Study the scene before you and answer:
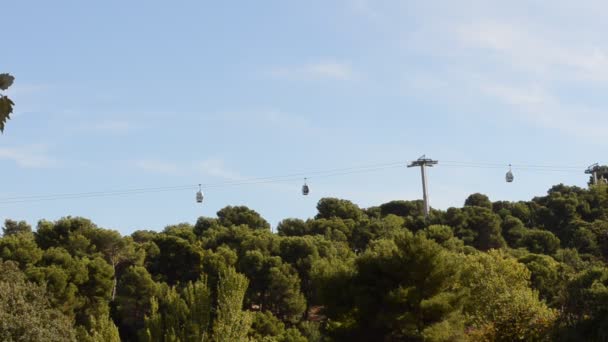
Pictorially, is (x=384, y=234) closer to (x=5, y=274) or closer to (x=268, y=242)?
(x=268, y=242)

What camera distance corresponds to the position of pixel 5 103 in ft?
11.5

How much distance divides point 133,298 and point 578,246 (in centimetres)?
2975

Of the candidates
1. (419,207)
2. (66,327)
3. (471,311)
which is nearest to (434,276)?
(471,311)

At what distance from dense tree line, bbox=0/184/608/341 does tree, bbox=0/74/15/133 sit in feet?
60.8

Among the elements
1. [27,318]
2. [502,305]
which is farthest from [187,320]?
[502,305]

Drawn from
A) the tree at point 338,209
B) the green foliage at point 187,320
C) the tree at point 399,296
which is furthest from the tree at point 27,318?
the tree at point 338,209

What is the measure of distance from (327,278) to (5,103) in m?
25.9

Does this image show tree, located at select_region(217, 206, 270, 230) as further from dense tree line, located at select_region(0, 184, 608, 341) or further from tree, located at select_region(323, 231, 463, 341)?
tree, located at select_region(323, 231, 463, 341)

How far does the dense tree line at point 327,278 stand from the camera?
87.1ft

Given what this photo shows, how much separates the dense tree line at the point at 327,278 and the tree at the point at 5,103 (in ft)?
60.8

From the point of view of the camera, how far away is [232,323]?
94.0 feet

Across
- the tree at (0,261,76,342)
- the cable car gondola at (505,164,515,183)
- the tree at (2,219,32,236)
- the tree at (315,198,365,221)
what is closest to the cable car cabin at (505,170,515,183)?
the cable car gondola at (505,164,515,183)

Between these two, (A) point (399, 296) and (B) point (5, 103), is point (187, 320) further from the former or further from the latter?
(B) point (5, 103)

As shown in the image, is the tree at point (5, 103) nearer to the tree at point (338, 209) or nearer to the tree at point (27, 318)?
the tree at point (27, 318)
